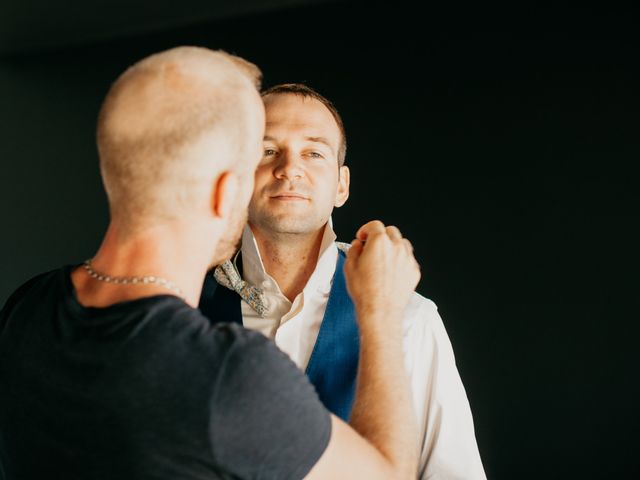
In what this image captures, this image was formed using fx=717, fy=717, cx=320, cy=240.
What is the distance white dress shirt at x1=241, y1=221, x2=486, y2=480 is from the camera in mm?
1485

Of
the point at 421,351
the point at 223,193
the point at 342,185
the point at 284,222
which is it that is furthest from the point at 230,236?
the point at 342,185

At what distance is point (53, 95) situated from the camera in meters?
4.15

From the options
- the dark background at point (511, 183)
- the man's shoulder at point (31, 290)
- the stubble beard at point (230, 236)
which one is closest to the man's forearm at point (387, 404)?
the stubble beard at point (230, 236)

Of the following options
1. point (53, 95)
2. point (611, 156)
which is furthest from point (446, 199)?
point (53, 95)

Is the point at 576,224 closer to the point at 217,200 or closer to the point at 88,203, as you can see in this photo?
the point at 217,200

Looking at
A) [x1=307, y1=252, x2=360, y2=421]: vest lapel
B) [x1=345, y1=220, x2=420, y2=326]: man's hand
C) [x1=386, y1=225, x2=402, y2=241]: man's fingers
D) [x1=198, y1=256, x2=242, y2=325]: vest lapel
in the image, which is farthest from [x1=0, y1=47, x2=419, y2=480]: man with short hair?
[x1=198, y1=256, x2=242, y2=325]: vest lapel

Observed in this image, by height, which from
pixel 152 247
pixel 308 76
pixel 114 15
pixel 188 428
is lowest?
pixel 188 428

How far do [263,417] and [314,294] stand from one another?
77 centimetres

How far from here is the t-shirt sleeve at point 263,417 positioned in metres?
0.84

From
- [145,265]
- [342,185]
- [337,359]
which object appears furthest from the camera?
[342,185]

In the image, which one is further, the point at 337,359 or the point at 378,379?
the point at 337,359

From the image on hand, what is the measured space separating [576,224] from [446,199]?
0.53 meters

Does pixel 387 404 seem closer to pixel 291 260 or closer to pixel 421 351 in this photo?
pixel 421 351

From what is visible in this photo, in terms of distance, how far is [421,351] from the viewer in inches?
60.5
